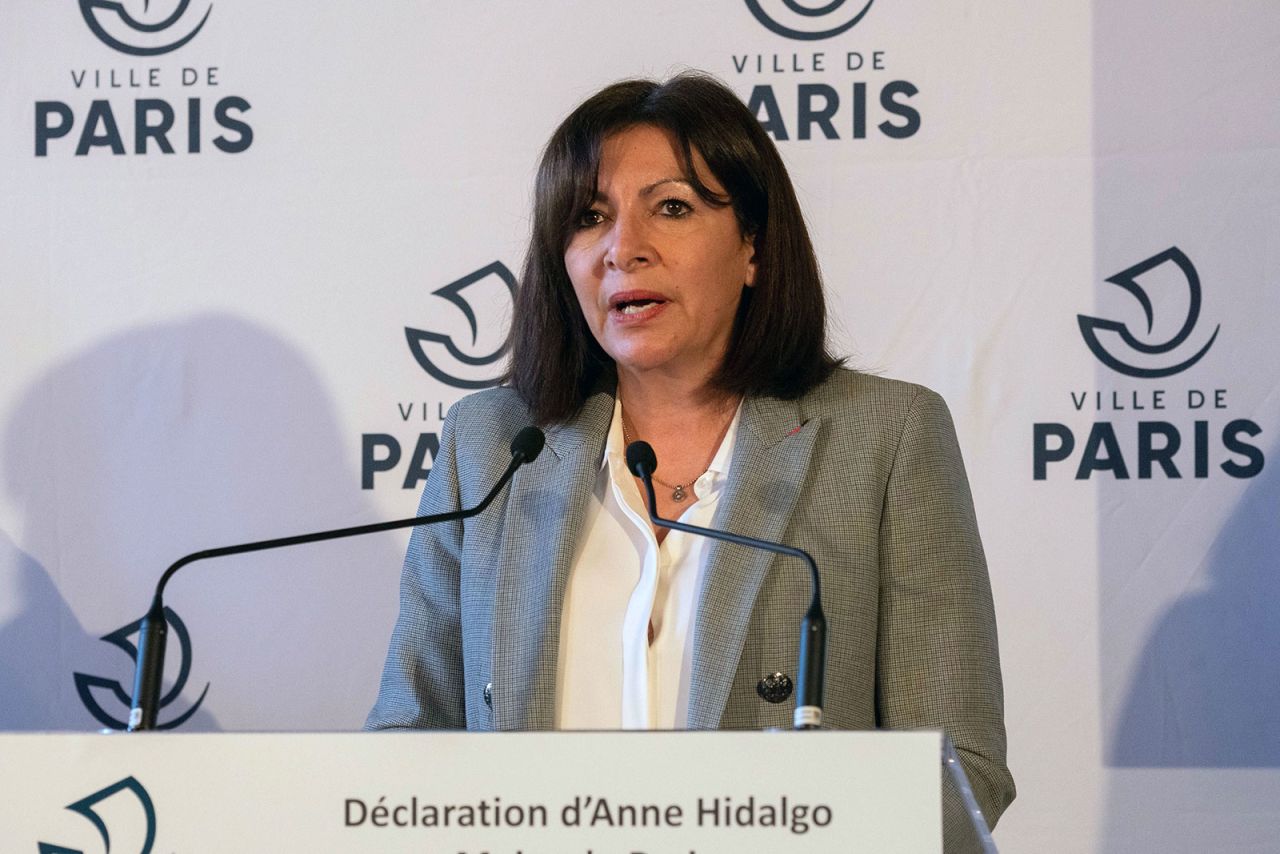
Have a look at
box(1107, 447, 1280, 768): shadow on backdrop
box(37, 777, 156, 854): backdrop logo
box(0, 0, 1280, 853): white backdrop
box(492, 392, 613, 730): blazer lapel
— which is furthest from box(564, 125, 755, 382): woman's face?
box(1107, 447, 1280, 768): shadow on backdrop

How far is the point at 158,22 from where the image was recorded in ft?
10.9

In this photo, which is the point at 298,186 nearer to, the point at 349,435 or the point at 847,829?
the point at 349,435

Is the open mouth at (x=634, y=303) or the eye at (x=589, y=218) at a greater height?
the eye at (x=589, y=218)

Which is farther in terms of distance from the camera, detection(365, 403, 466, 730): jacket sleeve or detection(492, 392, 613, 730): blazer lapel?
detection(365, 403, 466, 730): jacket sleeve

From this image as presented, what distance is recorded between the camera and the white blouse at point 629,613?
207 centimetres

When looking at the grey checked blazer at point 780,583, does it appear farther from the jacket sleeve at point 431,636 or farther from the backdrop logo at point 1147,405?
the backdrop logo at point 1147,405

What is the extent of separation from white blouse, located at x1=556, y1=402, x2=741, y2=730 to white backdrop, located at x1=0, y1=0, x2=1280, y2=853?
998mm

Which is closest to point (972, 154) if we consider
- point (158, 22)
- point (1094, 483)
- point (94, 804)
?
point (1094, 483)

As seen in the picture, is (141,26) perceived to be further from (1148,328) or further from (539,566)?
(1148,328)

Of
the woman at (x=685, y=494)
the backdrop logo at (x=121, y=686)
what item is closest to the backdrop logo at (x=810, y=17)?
the woman at (x=685, y=494)

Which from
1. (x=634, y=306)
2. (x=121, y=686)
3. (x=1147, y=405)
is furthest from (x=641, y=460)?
(x=121, y=686)

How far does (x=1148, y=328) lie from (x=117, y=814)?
2.33 metres

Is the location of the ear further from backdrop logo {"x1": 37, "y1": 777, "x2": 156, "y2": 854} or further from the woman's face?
backdrop logo {"x1": 37, "y1": 777, "x2": 156, "y2": 854}

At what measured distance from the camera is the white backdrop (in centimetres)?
291
